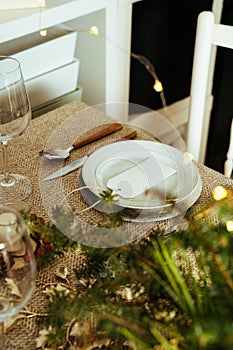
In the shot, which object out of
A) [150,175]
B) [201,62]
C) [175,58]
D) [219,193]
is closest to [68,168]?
[150,175]

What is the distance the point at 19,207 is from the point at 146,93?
3.94 feet

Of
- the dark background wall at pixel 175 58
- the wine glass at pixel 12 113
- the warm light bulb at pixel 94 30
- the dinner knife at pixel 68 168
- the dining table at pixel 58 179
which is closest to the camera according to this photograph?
the dining table at pixel 58 179

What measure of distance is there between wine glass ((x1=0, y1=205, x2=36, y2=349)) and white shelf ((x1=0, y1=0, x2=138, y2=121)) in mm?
622

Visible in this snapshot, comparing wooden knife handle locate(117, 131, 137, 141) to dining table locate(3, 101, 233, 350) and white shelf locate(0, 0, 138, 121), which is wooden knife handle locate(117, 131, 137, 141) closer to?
dining table locate(3, 101, 233, 350)

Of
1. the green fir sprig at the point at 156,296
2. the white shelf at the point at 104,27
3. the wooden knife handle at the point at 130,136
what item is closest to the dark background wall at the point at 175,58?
the white shelf at the point at 104,27

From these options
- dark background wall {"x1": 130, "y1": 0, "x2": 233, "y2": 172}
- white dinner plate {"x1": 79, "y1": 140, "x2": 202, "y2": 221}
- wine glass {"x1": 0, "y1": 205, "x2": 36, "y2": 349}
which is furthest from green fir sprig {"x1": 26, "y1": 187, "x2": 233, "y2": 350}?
dark background wall {"x1": 130, "y1": 0, "x2": 233, "y2": 172}

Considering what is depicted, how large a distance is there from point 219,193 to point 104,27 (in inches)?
25.5

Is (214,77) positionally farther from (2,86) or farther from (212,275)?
(212,275)

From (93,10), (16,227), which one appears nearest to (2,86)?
(16,227)

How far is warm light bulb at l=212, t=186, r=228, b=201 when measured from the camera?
100 centimetres

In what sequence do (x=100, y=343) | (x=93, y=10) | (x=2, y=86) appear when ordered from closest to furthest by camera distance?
(x=100, y=343) < (x=2, y=86) < (x=93, y=10)

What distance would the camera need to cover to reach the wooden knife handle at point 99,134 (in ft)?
3.75

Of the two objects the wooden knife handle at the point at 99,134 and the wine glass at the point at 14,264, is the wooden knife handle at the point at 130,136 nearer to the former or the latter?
the wooden knife handle at the point at 99,134

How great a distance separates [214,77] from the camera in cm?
212
